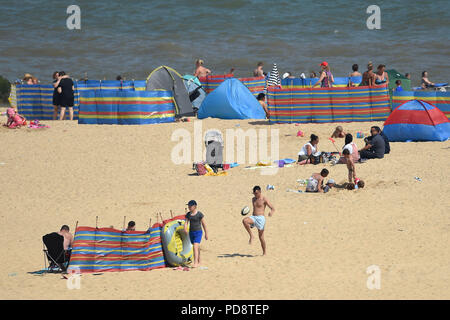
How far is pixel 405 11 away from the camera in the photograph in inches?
1908

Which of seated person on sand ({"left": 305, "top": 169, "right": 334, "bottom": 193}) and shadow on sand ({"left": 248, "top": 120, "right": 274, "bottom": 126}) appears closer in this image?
seated person on sand ({"left": 305, "top": 169, "right": 334, "bottom": 193})

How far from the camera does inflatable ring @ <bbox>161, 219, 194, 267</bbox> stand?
11.7 metres

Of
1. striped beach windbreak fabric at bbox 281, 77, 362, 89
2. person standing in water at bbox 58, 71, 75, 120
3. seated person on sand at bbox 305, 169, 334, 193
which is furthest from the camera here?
striped beach windbreak fabric at bbox 281, 77, 362, 89

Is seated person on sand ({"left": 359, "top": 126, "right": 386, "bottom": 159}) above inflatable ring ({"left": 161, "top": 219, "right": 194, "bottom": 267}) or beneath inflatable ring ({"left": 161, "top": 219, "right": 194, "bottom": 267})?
above

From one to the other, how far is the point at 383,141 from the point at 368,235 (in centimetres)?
532

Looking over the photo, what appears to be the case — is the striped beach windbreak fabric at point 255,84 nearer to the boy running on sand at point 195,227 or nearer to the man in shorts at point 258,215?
the man in shorts at point 258,215

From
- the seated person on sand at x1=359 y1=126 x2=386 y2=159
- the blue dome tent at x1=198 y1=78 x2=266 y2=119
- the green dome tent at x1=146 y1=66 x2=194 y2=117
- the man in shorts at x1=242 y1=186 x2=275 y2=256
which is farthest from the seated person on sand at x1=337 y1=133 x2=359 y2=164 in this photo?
the green dome tent at x1=146 y1=66 x2=194 y2=117

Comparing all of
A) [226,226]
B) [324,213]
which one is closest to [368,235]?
[324,213]

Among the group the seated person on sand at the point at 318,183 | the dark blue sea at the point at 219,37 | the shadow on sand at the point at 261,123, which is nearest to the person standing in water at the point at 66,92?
the shadow on sand at the point at 261,123

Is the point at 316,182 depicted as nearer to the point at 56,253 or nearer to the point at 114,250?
the point at 114,250

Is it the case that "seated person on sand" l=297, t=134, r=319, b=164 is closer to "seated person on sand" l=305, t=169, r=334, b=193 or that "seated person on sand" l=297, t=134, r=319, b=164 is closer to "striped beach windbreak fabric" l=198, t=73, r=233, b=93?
"seated person on sand" l=305, t=169, r=334, b=193

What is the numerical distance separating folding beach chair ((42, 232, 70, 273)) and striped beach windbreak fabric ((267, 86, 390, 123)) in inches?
439

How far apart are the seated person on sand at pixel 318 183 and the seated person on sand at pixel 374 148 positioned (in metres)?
2.41

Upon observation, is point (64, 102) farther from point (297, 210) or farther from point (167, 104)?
→ point (297, 210)
